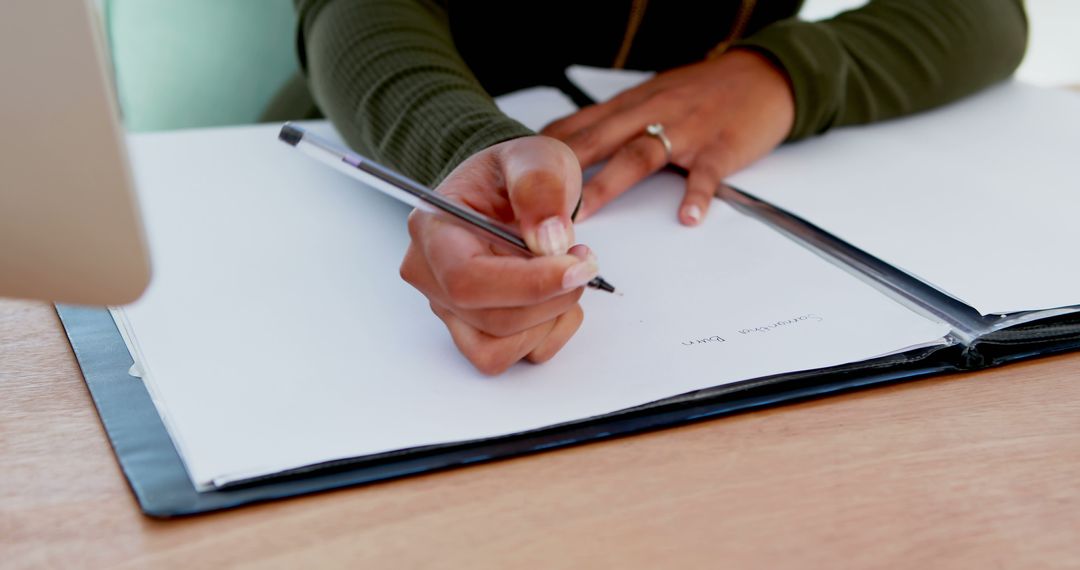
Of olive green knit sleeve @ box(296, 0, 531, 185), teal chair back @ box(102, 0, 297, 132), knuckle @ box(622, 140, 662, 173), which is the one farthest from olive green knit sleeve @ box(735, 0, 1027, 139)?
teal chair back @ box(102, 0, 297, 132)

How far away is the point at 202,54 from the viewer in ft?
3.52

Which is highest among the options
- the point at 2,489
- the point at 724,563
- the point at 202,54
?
the point at 724,563

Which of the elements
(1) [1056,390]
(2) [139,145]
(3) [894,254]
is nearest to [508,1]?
(2) [139,145]

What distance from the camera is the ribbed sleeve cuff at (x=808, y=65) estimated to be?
0.76 metres

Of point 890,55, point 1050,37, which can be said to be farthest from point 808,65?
point 1050,37

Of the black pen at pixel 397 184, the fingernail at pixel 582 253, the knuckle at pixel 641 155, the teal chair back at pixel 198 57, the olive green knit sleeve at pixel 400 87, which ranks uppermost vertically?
the fingernail at pixel 582 253

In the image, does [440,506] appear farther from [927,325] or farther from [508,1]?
[508,1]

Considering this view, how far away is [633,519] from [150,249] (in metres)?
0.21

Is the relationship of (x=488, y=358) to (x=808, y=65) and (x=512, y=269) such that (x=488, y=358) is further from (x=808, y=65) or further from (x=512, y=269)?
(x=808, y=65)

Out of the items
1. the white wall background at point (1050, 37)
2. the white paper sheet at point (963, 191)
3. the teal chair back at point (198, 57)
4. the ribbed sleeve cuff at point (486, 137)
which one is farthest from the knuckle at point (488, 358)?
the white wall background at point (1050, 37)

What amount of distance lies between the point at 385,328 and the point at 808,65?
461mm

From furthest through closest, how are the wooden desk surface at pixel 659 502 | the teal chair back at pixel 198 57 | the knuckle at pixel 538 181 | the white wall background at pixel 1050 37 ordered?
the white wall background at pixel 1050 37
the teal chair back at pixel 198 57
the knuckle at pixel 538 181
the wooden desk surface at pixel 659 502

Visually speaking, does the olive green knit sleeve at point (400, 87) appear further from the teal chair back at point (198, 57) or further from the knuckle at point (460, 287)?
the teal chair back at point (198, 57)

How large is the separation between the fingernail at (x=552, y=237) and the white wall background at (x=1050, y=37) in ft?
5.97
